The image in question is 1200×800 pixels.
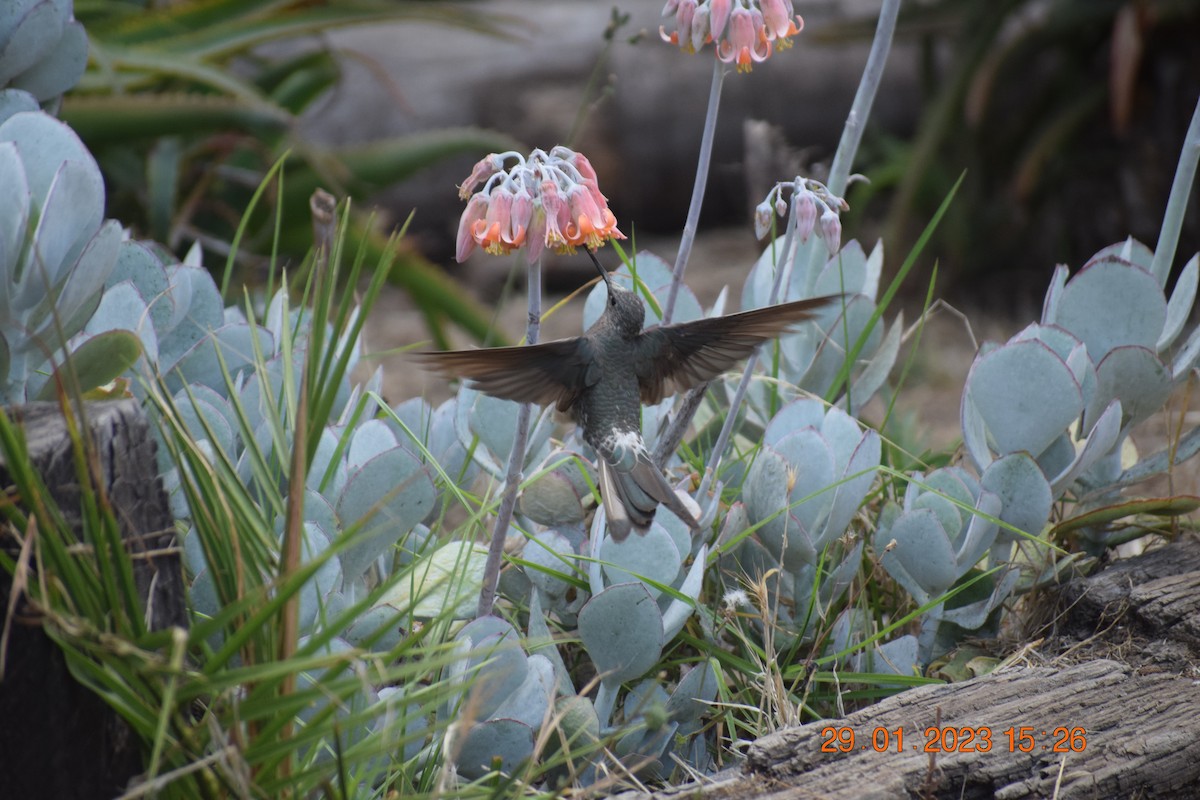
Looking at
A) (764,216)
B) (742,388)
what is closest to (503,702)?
(742,388)

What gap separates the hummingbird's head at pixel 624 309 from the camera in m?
1.04

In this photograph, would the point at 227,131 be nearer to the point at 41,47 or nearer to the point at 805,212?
the point at 41,47

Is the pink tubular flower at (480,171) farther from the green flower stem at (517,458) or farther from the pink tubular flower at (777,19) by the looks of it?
the pink tubular flower at (777,19)

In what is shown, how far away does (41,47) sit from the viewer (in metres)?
1.28

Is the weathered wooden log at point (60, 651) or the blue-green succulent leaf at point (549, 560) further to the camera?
the blue-green succulent leaf at point (549, 560)

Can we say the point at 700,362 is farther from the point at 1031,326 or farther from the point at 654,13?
the point at 654,13

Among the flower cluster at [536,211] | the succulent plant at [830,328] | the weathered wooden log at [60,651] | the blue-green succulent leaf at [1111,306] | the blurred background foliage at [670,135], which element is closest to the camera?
the weathered wooden log at [60,651]

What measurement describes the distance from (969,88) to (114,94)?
9.46ft

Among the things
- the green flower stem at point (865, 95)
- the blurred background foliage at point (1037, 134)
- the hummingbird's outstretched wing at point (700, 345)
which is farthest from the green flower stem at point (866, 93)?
the blurred background foliage at point (1037, 134)

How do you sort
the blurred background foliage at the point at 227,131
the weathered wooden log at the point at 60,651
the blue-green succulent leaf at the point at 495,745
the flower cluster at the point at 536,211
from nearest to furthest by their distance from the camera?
the weathered wooden log at the point at 60,651
the flower cluster at the point at 536,211
the blue-green succulent leaf at the point at 495,745
the blurred background foliage at the point at 227,131

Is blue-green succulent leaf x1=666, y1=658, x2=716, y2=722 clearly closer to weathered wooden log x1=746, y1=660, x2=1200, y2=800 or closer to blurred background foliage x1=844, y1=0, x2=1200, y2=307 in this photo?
weathered wooden log x1=746, y1=660, x2=1200, y2=800

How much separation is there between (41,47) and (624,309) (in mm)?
793

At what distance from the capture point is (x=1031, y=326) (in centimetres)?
131
